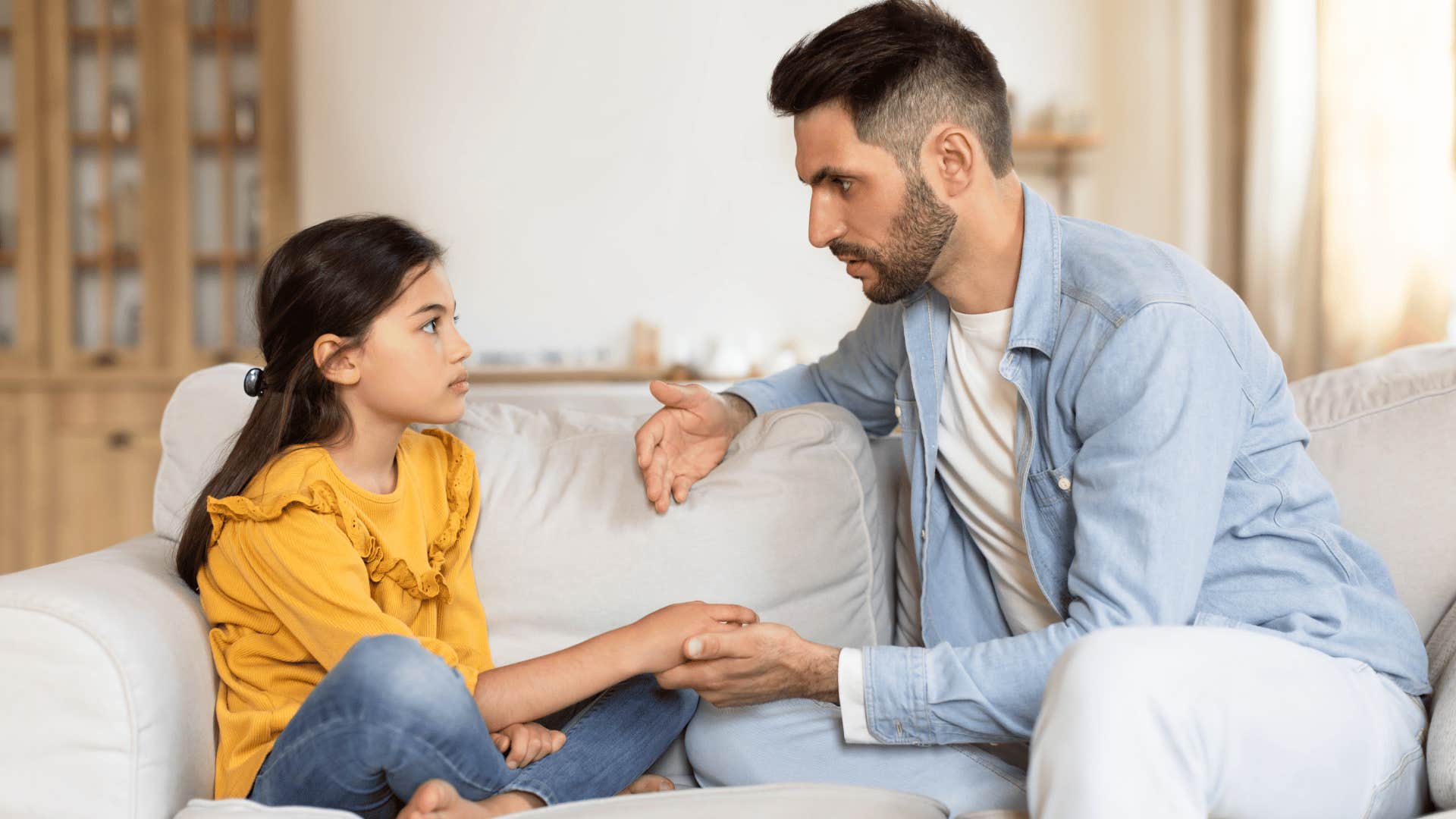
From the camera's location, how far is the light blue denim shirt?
116 cm

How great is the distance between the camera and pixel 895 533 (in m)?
1.69

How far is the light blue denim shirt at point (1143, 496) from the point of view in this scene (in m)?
1.16

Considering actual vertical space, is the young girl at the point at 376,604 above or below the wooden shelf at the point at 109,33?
below

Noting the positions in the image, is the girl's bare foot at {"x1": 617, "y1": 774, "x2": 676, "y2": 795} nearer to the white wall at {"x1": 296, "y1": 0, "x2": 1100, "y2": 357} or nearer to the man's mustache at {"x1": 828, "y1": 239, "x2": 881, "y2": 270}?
the man's mustache at {"x1": 828, "y1": 239, "x2": 881, "y2": 270}

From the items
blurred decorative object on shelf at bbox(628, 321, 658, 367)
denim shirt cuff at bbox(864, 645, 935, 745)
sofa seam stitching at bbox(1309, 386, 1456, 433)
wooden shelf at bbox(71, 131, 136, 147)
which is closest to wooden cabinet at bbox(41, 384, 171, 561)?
wooden shelf at bbox(71, 131, 136, 147)

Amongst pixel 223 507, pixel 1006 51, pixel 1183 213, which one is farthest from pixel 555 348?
pixel 223 507

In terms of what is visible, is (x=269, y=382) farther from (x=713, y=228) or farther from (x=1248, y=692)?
(x=713, y=228)

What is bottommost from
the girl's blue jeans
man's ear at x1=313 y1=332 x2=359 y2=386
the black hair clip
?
the girl's blue jeans

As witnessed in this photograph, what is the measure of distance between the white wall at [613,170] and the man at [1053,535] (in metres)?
2.78

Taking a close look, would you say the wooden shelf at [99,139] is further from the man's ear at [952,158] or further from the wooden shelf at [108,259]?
the man's ear at [952,158]

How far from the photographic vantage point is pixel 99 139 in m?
4.20

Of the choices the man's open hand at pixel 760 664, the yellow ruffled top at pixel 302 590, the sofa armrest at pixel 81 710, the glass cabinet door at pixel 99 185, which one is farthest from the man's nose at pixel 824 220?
the glass cabinet door at pixel 99 185

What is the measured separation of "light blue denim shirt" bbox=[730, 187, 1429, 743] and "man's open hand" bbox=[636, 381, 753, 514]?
39cm

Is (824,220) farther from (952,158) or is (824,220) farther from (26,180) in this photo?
(26,180)
